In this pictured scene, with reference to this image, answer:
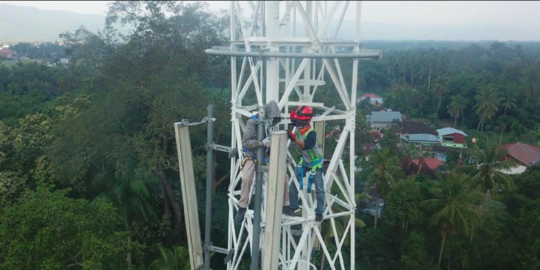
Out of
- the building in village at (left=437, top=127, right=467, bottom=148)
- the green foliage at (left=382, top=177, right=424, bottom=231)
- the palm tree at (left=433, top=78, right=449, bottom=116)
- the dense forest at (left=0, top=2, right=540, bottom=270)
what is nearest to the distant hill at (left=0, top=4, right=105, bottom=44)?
the dense forest at (left=0, top=2, right=540, bottom=270)

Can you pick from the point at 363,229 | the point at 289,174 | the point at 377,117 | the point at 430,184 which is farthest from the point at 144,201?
the point at 377,117

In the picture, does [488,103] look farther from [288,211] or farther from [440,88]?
[288,211]

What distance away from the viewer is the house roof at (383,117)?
44.2 m

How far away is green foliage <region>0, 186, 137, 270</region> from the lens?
Answer: 10.1m

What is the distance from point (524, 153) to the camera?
89.3 feet

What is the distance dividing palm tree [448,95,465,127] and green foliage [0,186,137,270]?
134 ft

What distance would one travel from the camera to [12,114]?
2612 cm

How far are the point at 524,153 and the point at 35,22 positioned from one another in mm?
35230

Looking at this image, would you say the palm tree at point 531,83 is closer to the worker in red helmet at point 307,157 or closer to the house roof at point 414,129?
the house roof at point 414,129

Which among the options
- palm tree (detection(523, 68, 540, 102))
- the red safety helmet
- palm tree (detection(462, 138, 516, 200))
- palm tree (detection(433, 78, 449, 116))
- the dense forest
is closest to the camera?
the red safety helmet

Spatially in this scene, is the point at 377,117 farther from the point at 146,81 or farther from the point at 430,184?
the point at 146,81

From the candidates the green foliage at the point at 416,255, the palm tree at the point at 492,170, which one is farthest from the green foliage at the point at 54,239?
the palm tree at the point at 492,170

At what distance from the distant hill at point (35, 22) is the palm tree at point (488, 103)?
3328cm

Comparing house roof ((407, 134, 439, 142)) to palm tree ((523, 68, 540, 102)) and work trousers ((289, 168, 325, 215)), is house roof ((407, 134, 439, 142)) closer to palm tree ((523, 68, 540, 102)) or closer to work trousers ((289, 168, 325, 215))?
palm tree ((523, 68, 540, 102))
